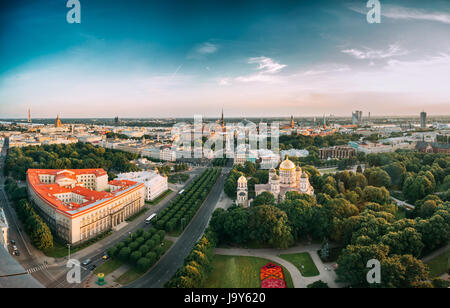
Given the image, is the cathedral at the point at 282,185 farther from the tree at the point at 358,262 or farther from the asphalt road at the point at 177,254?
the tree at the point at 358,262

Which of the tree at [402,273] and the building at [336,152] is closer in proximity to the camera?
the tree at [402,273]

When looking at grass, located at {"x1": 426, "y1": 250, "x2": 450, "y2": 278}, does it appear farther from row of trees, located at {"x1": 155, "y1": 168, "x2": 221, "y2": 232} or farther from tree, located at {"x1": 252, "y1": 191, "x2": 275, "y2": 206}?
row of trees, located at {"x1": 155, "y1": 168, "x2": 221, "y2": 232}

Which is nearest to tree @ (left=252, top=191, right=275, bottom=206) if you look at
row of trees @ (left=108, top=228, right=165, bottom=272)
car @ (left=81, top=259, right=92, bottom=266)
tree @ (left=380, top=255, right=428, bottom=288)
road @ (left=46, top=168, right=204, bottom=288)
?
row of trees @ (left=108, top=228, right=165, bottom=272)

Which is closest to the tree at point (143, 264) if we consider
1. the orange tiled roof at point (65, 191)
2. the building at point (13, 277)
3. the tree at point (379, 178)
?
the orange tiled roof at point (65, 191)

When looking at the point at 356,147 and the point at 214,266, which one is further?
the point at 356,147
